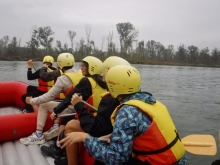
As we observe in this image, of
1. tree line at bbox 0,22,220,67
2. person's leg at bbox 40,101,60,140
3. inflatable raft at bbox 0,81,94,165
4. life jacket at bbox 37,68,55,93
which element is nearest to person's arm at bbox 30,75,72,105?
person's leg at bbox 40,101,60,140

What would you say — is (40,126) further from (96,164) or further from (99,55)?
(99,55)

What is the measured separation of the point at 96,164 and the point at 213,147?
1.46 meters

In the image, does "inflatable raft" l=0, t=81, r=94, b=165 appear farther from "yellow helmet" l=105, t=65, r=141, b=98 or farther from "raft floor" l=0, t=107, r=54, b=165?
"yellow helmet" l=105, t=65, r=141, b=98

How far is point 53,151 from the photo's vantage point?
296cm

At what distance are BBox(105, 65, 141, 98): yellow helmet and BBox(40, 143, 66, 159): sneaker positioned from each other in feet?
4.46

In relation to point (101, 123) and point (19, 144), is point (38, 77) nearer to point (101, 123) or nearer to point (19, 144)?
point (19, 144)

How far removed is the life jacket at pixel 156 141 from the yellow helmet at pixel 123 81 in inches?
6.5

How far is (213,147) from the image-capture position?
273 cm

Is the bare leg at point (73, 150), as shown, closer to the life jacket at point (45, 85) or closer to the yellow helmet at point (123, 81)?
the yellow helmet at point (123, 81)

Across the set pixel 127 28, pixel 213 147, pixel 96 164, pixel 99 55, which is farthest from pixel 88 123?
pixel 127 28

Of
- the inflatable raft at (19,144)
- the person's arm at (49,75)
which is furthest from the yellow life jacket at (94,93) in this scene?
the person's arm at (49,75)

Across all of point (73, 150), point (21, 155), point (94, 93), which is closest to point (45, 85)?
point (21, 155)

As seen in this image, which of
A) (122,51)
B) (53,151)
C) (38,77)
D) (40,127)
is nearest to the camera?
(53,151)

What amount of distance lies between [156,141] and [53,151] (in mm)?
1710
